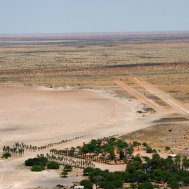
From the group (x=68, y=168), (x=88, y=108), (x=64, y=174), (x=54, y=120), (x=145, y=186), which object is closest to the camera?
(x=145, y=186)

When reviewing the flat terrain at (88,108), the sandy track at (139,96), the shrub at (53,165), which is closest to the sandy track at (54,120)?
the flat terrain at (88,108)

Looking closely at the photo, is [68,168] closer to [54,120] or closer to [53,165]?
[53,165]

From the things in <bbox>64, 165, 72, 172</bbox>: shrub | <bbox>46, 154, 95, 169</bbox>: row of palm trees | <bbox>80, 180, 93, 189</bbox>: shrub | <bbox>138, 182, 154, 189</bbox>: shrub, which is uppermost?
<bbox>138, 182, 154, 189</bbox>: shrub

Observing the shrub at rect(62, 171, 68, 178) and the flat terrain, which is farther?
the flat terrain

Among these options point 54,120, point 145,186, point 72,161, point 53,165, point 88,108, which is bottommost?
point 54,120

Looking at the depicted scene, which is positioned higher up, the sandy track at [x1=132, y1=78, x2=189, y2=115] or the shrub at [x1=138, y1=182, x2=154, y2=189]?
the shrub at [x1=138, y1=182, x2=154, y2=189]

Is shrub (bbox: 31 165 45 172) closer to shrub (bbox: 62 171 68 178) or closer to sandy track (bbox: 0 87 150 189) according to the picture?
sandy track (bbox: 0 87 150 189)

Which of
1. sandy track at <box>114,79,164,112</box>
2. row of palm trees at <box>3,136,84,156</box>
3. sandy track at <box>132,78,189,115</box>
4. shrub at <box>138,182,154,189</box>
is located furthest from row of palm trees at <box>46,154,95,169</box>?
sandy track at <box>114,79,164,112</box>

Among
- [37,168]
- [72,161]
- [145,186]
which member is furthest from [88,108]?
[145,186]

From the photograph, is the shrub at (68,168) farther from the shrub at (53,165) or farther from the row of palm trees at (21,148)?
the row of palm trees at (21,148)
